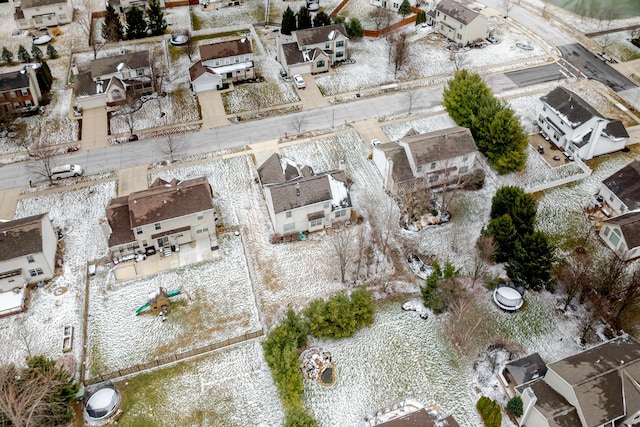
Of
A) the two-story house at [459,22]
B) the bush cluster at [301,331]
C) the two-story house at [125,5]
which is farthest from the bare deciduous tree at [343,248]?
the two-story house at [125,5]

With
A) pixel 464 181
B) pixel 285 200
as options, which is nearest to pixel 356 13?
pixel 464 181

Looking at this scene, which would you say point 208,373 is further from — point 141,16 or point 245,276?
point 141,16

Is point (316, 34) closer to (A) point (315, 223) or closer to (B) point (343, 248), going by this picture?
(A) point (315, 223)

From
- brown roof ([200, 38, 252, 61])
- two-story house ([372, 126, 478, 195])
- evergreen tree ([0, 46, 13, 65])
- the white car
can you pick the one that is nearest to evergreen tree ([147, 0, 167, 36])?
brown roof ([200, 38, 252, 61])

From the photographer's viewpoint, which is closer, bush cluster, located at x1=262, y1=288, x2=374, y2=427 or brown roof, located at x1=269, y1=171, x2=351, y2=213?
bush cluster, located at x1=262, y1=288, x2=374, y2=427

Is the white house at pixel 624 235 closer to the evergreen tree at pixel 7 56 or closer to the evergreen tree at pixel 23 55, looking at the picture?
the evergreen tree at pixel 23 55

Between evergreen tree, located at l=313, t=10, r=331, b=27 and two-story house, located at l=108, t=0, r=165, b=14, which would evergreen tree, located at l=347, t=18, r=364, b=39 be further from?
two-story house, located at l=108, t=0, r=165, b=14
